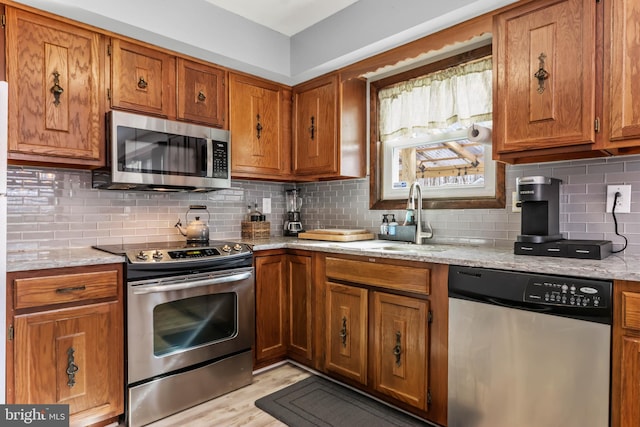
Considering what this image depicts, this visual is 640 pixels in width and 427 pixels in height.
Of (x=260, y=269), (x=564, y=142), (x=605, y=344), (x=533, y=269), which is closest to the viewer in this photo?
(x=605, y=344)

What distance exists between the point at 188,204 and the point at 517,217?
225cm

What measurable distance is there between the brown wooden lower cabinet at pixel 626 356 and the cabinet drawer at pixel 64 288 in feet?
7.18

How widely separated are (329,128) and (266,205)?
0.91 metres

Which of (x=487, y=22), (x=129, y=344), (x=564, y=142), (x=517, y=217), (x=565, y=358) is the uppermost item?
(x=487, y=22)

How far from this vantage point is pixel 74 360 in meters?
1.83

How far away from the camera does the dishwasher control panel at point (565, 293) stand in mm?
1402

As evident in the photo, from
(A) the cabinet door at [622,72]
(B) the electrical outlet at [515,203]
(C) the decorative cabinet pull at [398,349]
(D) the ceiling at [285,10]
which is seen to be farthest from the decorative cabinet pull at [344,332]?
(D) the ceiling at [285,10]

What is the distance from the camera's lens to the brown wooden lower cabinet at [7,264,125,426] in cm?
168

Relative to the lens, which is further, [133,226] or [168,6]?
[133,226]

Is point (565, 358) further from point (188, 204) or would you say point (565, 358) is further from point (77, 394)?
point (188, 204)

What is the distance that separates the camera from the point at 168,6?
227cm

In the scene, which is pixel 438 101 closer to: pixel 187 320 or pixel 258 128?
pixel 258 128

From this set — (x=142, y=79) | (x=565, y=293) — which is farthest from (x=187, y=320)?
(x=565, y=293)

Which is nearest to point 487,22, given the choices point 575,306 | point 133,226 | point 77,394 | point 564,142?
point 564,142
